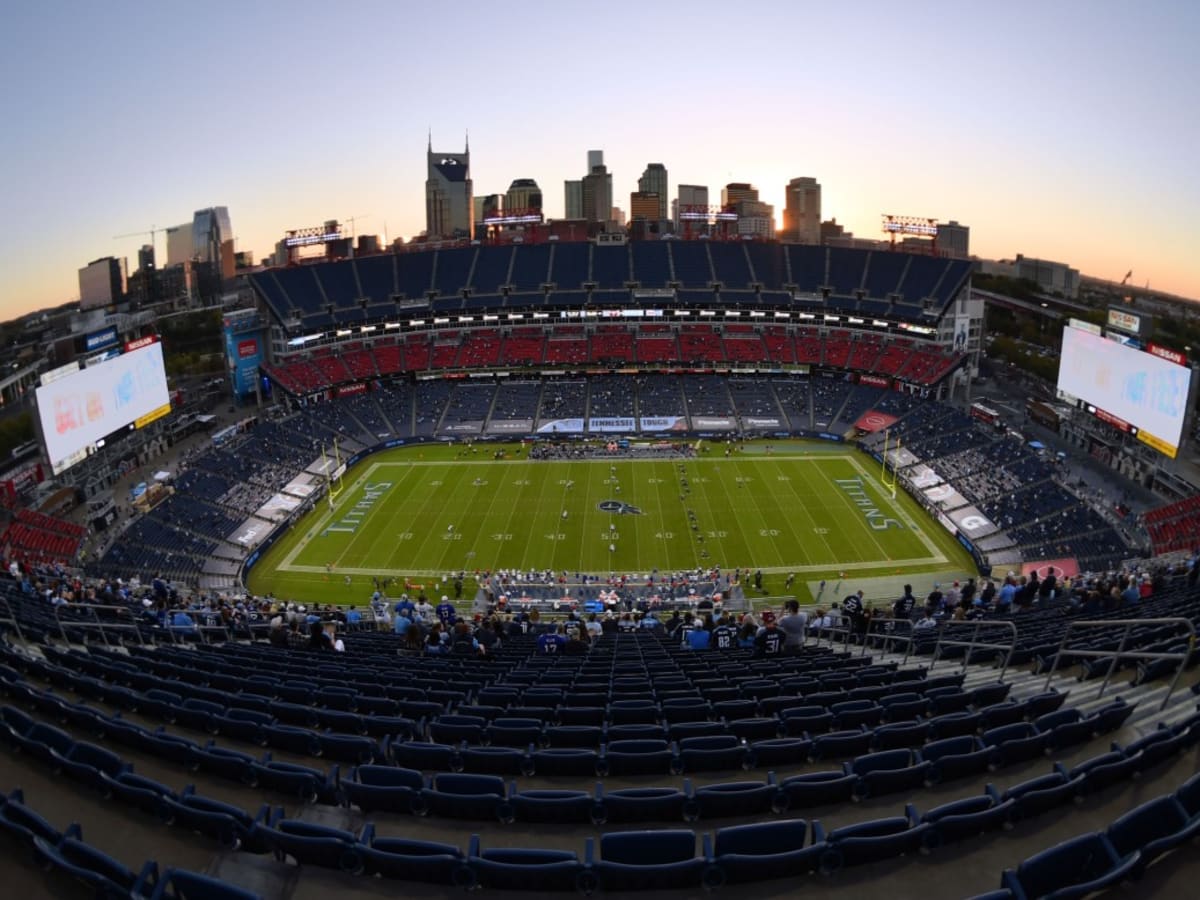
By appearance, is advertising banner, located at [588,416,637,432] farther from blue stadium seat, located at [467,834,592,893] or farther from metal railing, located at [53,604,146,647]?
blue stadium seat, located at [467,834,592,893]

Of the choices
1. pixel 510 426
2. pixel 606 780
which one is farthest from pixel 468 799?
pixel 510 426

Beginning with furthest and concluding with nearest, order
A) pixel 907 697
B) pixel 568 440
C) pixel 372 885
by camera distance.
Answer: pixel 568 440, pixel 907 697, pixel 372 885

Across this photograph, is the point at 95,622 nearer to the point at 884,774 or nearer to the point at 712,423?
the point at 884,774

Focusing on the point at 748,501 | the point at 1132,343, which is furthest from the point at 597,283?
the point at 1132,343

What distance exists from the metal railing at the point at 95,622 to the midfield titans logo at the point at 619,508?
1300 inches

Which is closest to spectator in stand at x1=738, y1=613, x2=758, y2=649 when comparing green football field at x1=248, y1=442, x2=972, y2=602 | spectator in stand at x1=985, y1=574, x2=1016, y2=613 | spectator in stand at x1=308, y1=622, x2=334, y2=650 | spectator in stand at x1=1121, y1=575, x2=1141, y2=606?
spectator in stand at x1=985, y1=574, x2=1016, y2=613

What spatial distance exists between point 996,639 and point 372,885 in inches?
623

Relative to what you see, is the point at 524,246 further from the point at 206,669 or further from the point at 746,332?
the point at 206,669

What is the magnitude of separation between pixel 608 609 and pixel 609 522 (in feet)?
48.4

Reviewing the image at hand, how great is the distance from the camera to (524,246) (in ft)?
310

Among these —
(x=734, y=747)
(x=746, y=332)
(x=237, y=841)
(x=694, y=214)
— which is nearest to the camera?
(x=237, y=841)

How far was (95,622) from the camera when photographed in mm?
19344

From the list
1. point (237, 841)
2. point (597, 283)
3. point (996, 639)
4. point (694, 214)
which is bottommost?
point (996, 639)

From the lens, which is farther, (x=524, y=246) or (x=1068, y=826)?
(x=524, y=246)
